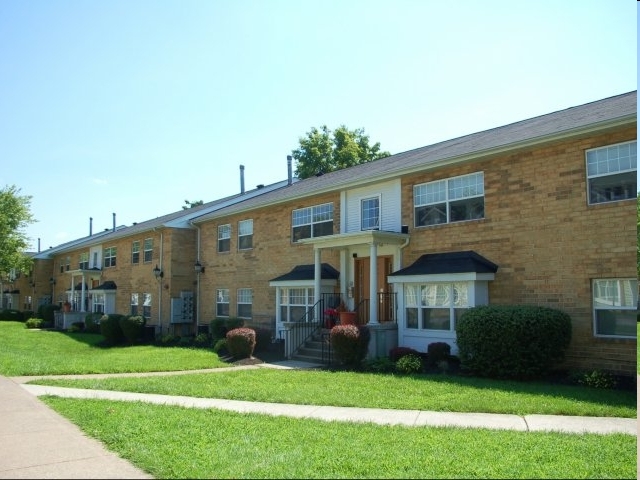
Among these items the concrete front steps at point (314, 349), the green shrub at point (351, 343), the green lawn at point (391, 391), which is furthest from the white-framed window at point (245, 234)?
the green lawn at point (391, 391)

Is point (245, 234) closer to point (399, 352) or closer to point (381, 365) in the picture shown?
point (399, 352)

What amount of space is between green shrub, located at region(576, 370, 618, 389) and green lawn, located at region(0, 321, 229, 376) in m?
8.78

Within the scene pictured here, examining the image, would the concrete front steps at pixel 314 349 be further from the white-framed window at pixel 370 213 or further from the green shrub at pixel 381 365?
the white-framed window at pixel 370 213

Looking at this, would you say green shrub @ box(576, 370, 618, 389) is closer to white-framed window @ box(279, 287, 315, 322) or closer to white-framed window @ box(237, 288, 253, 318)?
white-framed window @ box(279, 287, 315, 322)

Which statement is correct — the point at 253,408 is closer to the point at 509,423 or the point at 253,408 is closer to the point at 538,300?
the point at 509,423

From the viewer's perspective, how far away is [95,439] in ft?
23.0

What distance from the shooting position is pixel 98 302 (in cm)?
3431

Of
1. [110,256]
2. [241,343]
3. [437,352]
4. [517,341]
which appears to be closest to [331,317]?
[241,343]

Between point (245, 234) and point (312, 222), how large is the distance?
14.6ft

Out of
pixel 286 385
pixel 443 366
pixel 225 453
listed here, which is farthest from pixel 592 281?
pixel 225 453

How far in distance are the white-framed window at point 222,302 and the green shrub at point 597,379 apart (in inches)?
611

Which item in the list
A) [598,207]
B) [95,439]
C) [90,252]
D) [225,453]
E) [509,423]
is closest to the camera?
[225,453]

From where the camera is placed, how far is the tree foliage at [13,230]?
141 feet

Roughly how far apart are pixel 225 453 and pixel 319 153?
123 ft
